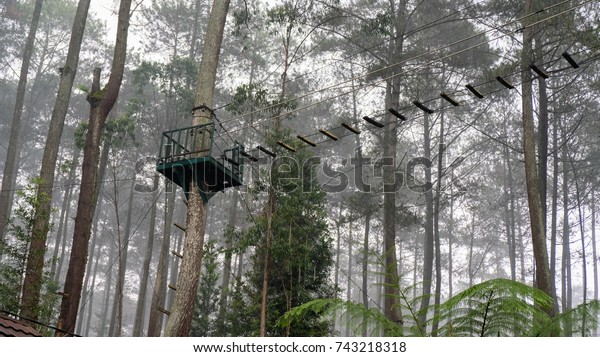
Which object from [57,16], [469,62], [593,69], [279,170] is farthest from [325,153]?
[57,16]

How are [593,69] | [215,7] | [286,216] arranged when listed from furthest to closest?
[593,69]
[286,216]
[215,7]

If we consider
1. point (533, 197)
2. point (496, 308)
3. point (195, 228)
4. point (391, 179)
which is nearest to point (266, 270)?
point (195, 228)

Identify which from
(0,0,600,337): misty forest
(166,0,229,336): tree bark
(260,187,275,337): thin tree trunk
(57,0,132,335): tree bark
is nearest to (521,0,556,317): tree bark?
(0,0,600,337): misty forest

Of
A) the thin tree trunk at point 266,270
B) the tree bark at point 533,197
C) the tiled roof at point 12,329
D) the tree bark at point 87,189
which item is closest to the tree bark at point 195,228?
the tiled roof at point 12,329

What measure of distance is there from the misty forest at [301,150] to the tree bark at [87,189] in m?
0.05

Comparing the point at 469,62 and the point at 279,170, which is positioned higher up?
the point at 469,62

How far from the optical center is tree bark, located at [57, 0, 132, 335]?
47.2 ft

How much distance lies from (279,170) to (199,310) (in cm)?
777

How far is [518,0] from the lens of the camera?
66.7 ft

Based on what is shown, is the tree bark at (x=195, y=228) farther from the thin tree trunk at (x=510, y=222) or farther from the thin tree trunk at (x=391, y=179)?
the thin tree trunk at (x=510, y=222)

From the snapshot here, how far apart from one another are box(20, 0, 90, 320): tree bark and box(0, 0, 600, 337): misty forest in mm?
52

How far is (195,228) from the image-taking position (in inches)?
443

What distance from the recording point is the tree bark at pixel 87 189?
14375 mm
